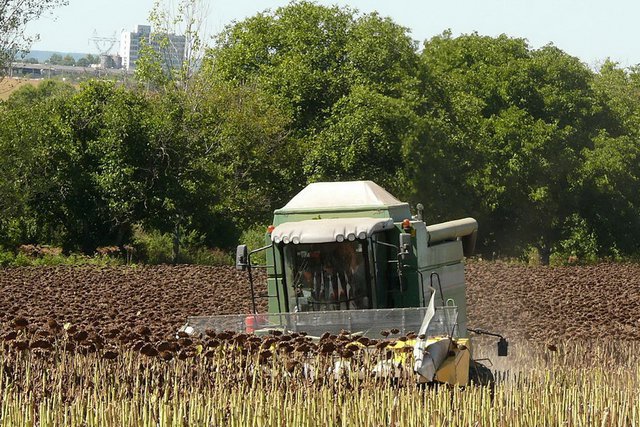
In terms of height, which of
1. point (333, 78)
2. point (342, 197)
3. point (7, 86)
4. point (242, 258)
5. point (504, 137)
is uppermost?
point (7, 86)

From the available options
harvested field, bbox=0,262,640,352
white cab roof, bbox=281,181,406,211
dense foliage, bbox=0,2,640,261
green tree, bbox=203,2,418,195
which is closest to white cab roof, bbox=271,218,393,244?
white cab roof, bbox=281,181,406,211

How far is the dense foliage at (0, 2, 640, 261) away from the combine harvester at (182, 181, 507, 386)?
25.3 meters

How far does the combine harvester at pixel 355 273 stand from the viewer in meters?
13.2

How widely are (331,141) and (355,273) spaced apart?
33.0 metres

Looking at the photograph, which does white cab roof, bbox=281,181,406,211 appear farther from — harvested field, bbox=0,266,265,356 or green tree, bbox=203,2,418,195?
green tree, bbox=203,2,418,195

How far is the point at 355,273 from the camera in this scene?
14.4 m

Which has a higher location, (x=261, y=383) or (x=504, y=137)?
(x=504, y=137)

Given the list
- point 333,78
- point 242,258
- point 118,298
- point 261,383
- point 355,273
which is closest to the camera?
point 261,383

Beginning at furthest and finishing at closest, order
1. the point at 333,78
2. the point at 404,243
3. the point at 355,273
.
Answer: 1. the point at 333,78
2. the point at 355,273
3. the point at 404,243

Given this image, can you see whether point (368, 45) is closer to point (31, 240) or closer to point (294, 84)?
point (294, 84)

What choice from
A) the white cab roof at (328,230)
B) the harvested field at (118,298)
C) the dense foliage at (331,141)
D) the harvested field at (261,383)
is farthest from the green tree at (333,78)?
the white cab roof at (328,230)

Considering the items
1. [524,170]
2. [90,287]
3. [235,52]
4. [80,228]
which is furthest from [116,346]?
[235,52]

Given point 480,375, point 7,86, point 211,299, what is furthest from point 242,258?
point 7,86

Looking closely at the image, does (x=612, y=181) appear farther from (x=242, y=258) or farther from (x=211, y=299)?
(x=242, y=258)
